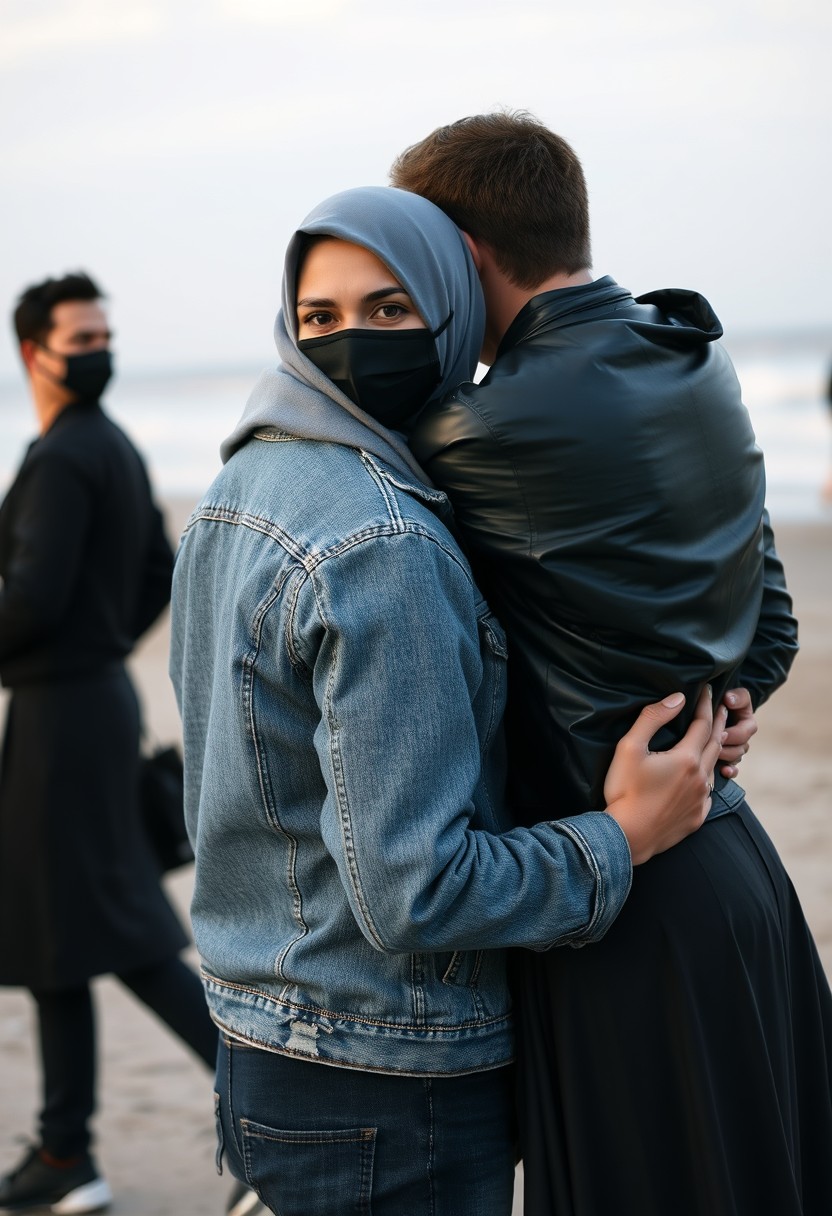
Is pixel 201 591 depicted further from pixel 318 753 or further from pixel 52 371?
pixel 52 371

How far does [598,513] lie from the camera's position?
142cm

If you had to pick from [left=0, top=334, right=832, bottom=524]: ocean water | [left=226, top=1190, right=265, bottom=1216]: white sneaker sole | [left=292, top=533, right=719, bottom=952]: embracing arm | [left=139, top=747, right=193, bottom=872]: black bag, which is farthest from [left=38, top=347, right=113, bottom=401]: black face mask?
[left=0, top=334, right=832, bottom=524]: ocean water

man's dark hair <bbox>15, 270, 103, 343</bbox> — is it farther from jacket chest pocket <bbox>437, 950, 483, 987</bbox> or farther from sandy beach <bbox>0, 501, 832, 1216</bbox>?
jacket chest pocket <bbox>437, 950, 483, 987</bbox>

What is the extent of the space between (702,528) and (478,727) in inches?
13.4

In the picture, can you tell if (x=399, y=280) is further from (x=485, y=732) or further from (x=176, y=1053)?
(x=176, y=1053)

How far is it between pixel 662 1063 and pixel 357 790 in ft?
1.69

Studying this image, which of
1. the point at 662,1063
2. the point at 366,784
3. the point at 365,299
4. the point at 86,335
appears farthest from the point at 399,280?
the point at 86,335

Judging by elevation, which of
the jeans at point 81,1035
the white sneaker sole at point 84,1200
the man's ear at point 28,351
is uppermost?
the man's ear at point 28,351

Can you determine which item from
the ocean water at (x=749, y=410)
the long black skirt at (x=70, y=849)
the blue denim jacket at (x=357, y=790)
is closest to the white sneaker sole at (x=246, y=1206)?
the long black skirt at (x=70, y=849)

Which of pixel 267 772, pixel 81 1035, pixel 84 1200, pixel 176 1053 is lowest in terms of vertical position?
pixel 176 1053

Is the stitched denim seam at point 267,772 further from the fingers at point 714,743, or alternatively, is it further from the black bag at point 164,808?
the black bag at point 164,808

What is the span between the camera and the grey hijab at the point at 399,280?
4.87ft

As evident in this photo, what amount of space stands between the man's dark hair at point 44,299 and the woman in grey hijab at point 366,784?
1.81 m

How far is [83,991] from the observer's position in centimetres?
308
